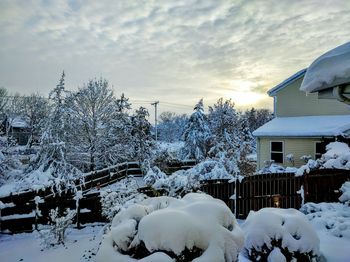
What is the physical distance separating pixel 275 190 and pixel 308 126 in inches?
290

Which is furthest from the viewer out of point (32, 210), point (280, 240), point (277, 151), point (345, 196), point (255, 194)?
point (277, 151)

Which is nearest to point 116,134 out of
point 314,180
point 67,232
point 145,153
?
point 145,153

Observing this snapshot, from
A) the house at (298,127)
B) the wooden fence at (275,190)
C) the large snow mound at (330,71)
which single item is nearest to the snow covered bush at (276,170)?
the house at (298,127)

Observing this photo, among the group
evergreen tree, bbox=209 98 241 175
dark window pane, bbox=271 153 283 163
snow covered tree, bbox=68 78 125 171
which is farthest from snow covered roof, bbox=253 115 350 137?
snow covered tree, bbox=68 78 125 171

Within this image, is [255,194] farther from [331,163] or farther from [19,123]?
[19,123]

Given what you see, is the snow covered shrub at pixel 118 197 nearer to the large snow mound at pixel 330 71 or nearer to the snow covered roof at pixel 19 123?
the large snow mound at pixel 330 71

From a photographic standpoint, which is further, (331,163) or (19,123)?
(19,123)

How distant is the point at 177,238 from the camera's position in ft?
11.0

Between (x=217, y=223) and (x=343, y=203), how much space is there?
7183 mm

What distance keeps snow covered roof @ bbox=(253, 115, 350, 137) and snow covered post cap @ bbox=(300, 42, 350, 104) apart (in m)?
12.9

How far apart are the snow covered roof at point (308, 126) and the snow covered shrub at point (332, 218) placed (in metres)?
7.40

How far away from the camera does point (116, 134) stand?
20688mm

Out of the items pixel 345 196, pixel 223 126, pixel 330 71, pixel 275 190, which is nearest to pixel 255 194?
pixel 275 190

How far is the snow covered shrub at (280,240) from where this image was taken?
4.58 meters
